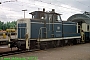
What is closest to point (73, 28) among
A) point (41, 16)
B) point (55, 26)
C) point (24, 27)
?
point (55, 26)

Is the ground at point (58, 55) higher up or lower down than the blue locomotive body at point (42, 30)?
lower down

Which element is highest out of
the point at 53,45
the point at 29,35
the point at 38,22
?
the point at 38,22

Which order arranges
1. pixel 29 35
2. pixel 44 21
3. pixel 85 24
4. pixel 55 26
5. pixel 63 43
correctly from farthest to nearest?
pixel 85 24, pixel 63 43, pixel 55 26, pixel 44 21, pixel 29 35

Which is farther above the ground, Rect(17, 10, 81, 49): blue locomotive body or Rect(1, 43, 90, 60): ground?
Rect(17, 10, 81, 49): blue locomotive body

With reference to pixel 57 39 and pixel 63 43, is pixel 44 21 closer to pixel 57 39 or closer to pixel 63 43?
pixel 57 39

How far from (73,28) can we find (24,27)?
240 inches

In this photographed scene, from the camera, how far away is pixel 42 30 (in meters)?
13.5

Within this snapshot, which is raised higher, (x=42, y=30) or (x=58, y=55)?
(x=42, y=30)

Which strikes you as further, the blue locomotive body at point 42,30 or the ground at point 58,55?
the blue locomotive body at point 42,30

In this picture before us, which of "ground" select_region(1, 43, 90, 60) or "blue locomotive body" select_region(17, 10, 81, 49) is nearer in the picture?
"ground" select_region(1, 43, 90, 60)

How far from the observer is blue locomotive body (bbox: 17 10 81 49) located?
12.6m

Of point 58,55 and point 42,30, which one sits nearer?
point 58,55

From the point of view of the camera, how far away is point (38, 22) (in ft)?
43.0

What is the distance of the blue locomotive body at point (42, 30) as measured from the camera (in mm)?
12625
